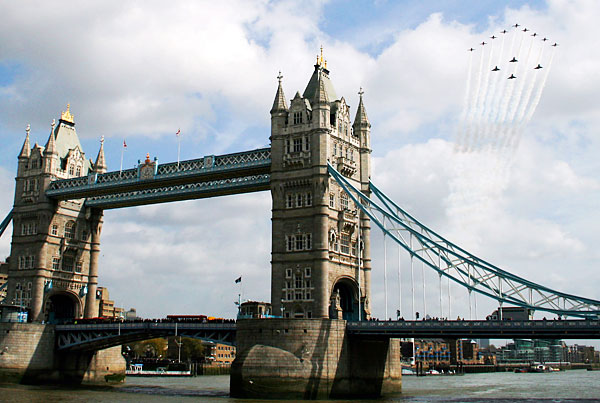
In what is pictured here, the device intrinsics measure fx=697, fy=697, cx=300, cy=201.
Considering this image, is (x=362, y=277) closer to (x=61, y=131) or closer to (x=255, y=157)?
(x=255, y=157)

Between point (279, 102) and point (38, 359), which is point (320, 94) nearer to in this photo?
point (279, 102)

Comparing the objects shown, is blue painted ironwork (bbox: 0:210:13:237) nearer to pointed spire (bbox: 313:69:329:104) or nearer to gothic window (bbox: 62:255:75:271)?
gothic window (bbox: 62:255:75:271)

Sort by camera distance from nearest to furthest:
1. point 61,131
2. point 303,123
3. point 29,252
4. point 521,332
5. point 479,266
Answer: point 521,332
point 479,266
point 303,123
point 29,252
point 61,131

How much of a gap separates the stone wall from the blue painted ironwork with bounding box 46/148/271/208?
65.3 ft

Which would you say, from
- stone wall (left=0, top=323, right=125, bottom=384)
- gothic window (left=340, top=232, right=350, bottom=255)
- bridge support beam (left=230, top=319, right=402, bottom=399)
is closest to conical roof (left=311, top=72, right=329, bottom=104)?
gothic window (left=340, top=232, right=350, bottom=255)

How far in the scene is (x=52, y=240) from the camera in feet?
333

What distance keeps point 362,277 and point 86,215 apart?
4720 centimetres

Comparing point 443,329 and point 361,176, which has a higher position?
point 361,176

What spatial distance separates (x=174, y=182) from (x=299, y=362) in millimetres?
35636

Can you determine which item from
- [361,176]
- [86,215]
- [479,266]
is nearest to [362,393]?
[479,266]

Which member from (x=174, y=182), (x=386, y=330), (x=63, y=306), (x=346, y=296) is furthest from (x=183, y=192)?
(x=386, y=330)

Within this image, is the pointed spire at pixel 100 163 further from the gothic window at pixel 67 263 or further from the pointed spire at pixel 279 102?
the pointed spire at pixel 279 102

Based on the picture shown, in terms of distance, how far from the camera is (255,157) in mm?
Result: 85750

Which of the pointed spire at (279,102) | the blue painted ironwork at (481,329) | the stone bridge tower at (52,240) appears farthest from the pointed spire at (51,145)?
the blue painted ironwork at (481,329)
